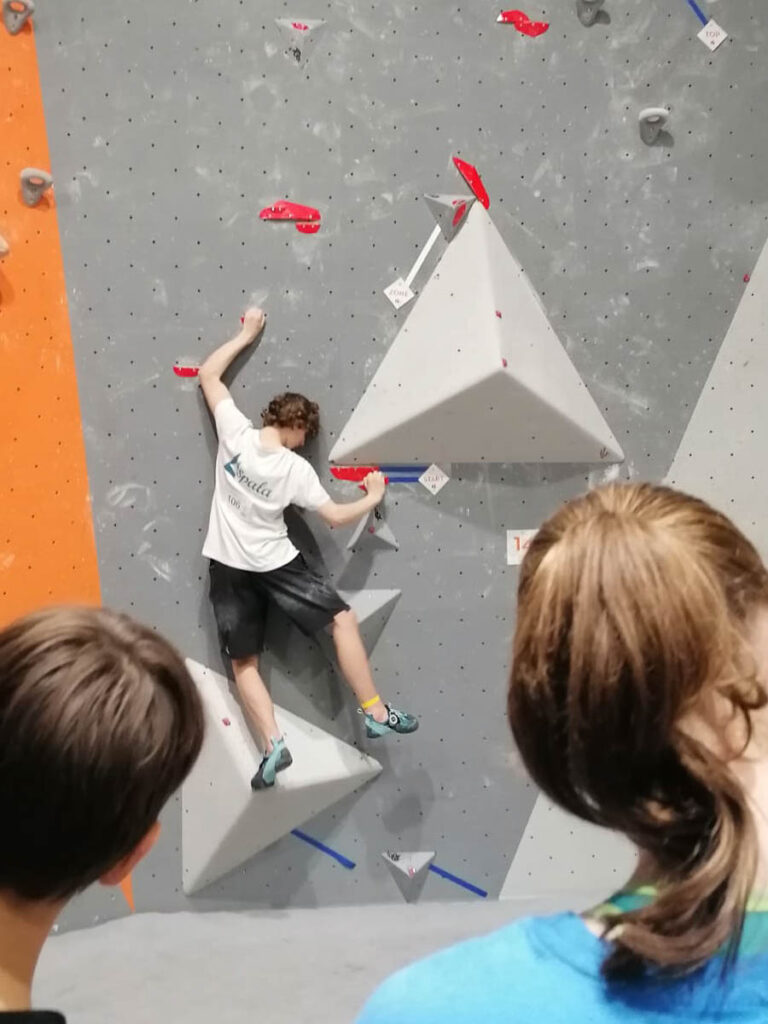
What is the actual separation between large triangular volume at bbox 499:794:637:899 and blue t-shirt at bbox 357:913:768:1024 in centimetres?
200

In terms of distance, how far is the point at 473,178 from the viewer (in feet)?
7.67

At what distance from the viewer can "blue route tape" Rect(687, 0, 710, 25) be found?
7.70 ft

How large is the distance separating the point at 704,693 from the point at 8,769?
56 centimetres

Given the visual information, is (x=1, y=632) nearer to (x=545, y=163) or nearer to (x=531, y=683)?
(x=531, y=683)

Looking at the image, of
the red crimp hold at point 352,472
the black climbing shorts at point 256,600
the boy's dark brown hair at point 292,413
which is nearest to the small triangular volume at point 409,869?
the black climbing shorts at point 256,600

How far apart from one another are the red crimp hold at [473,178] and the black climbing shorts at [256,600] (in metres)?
1.03

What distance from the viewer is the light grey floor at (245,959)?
202 cm

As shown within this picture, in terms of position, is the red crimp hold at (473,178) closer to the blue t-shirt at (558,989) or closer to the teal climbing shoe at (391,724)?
the teal climbing shoe at (391,724)

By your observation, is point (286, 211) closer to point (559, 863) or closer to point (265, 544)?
point (265, 544)

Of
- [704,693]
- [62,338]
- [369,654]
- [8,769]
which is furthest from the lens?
[369,654]

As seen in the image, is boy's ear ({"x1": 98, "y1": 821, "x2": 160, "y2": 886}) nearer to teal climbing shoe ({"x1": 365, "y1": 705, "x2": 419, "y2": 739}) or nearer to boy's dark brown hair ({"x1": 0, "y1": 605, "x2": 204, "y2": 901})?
boy's dark brown hair ({"x1": 0, "y1": 605, "x2": 204, "y2": 901})

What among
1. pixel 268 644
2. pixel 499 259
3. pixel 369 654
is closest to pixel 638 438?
pixel 499 259

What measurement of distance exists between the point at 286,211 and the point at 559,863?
1.87 metres

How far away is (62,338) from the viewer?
7.47 feet
